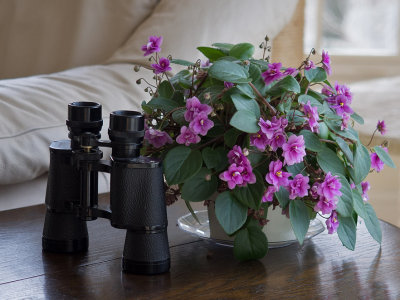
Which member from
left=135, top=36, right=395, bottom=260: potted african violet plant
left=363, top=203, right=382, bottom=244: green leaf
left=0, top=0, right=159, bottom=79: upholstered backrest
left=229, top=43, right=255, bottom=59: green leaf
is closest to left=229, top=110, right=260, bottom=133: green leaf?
left=135, top=36, right=395, bottom=260: potted african violet plant

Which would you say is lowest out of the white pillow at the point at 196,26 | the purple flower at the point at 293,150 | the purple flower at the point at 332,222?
the purple flower at the point at 332,222

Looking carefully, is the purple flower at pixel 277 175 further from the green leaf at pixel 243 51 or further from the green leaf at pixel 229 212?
the green leaf at pixel 243 51

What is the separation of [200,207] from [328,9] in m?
2.56

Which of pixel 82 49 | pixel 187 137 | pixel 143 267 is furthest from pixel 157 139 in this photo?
pixel 82 49

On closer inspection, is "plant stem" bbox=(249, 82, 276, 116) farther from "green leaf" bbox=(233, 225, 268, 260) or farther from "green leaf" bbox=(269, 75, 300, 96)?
"green leaf" bbox=(233, 225, 268, 260)

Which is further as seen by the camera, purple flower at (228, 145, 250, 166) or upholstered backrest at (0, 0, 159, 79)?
upholstered backrest at (0, 0, 159, 79)

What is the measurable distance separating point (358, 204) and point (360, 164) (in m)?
0.05

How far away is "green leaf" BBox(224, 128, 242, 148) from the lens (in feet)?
2.53

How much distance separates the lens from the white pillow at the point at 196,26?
5.13ft

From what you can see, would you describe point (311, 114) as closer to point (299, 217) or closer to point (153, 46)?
point (299, 217)

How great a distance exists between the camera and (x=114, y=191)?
2.44ft

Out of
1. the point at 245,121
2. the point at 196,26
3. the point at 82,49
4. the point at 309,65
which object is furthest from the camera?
the point at 82,49

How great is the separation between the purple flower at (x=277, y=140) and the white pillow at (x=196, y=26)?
0.84 m

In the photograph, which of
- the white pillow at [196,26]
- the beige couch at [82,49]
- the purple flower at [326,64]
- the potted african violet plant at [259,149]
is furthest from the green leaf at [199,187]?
the white pillow at [196,26]
